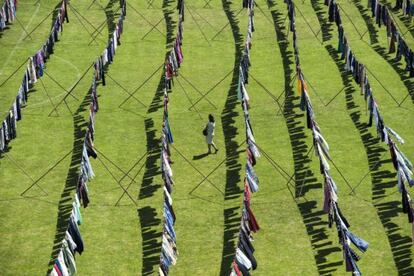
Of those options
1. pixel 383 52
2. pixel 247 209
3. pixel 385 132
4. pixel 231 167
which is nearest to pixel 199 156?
pixel 231 167

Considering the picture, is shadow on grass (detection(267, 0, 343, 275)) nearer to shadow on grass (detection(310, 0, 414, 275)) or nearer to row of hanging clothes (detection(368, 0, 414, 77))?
shadow on grass (detection(310, 0, 414, 275))

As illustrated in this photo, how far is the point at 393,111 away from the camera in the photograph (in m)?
53.2

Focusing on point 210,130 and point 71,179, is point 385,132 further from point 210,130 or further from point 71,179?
point 71,179

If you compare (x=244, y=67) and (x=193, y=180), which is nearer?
(x=193, y=180)

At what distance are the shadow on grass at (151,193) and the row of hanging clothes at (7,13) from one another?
452 inches

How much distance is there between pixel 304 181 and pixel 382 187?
136 inches

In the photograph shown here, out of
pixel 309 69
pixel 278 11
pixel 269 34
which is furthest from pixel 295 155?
pixel 278 11

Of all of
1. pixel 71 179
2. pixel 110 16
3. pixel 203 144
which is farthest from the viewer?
pixel 110 16

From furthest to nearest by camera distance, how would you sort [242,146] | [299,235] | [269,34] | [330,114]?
[269,34], [330,114], [242,146], [299,235]

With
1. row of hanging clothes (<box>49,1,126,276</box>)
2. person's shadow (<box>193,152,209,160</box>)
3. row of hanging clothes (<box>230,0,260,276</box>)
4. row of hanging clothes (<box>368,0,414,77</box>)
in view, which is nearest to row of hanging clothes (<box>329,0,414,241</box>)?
row of hanging clothes (<box>368,0,414,77</box>)

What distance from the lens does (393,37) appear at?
5794cm

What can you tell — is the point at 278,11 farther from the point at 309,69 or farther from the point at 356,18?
the point at 309,69

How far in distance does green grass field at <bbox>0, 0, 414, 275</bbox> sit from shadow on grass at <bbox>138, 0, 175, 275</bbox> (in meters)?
0.08

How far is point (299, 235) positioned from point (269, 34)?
2354cm
